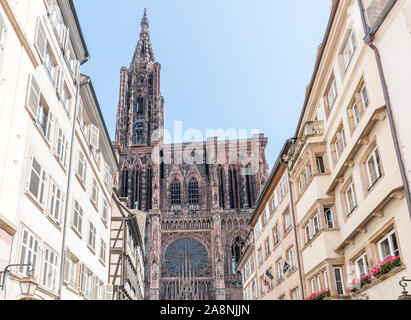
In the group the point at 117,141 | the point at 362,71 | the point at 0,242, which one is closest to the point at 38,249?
the point at 0,242

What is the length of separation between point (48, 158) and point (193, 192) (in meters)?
53.6

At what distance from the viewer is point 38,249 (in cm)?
1425

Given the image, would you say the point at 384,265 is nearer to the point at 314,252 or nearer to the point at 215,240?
the point at 314,252

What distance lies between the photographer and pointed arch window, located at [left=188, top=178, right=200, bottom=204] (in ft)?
223

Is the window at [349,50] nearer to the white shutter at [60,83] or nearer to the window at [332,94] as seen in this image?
the window at [332,94]

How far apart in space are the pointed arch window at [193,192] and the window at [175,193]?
1484 mm

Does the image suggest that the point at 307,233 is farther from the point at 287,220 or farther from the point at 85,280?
the point at 85,280

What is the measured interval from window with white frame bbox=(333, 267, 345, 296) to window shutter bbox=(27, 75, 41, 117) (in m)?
11.9

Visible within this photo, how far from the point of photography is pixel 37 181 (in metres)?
14.3

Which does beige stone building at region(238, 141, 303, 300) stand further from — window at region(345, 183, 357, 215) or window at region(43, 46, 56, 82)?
window at region(43, 46, 56, 82)

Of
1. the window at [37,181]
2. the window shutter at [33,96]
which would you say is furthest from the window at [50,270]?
the window shutter at [33,96]

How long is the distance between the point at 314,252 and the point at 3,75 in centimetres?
1332

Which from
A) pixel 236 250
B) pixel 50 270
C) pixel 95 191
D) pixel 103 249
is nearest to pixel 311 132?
pixel 95 191

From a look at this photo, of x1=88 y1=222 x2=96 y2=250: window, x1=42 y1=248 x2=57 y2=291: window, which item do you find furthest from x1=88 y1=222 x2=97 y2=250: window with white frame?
x1=42 y1=248 x2=57 y2=291: window
